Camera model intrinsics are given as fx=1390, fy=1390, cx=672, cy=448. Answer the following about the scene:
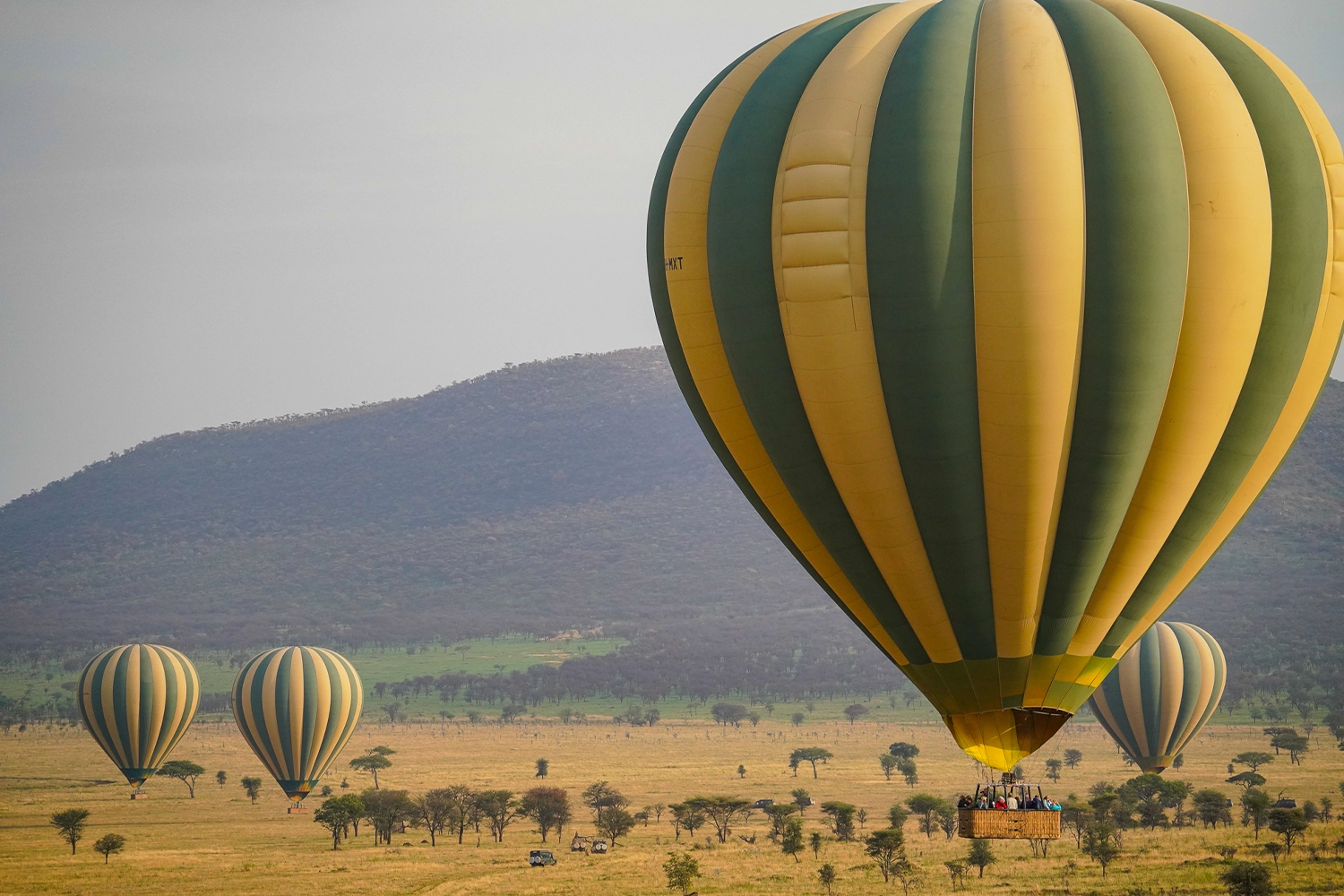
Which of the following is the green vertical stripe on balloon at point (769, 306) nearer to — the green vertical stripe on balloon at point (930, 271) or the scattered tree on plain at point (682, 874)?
the green vertical stripe on balloon at point (930, 271)

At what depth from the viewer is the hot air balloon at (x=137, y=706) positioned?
2699 inches

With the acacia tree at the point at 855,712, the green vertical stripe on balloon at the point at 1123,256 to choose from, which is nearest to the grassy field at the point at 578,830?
the acacia tree at the point at 855,712

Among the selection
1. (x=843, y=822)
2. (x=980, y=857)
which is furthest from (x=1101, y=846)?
(x=843, y=822)

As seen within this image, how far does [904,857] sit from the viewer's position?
4681 cm

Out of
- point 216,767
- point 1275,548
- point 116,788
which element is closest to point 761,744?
point 216,767

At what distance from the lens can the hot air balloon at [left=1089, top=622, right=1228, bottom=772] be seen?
55.0 metres

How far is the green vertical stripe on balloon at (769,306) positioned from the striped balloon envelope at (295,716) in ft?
162

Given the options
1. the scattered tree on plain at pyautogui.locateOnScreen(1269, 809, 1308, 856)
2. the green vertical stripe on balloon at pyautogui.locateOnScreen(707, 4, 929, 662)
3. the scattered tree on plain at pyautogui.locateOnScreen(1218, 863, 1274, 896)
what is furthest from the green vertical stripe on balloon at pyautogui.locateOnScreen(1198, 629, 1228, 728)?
the green vertical stripe on balloon at pyautogui.locateOnScreen(707, 4, 929, 662)

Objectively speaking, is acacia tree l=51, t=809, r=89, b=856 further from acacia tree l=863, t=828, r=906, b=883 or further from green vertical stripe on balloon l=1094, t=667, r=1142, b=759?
green vertical stripe on balloon l=1094, t=667, r=1142, b=759

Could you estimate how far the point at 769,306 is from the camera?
18625 millimetres

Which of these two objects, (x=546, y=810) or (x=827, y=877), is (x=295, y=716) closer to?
(x=546, y=810)

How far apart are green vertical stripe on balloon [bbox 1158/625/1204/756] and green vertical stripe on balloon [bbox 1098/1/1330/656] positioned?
3893cm

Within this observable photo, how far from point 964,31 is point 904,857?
1362 inches

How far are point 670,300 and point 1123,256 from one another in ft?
21.2
